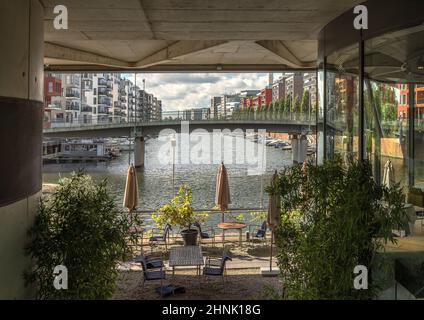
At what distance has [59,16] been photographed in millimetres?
7457

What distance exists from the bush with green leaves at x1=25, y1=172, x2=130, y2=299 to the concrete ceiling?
308 cm

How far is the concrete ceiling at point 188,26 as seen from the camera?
7180mm

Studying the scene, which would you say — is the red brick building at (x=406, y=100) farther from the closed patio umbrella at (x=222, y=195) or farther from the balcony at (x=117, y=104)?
the balcony at (x=117, y=104)

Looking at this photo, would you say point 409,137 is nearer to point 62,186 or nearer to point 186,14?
point 186,14

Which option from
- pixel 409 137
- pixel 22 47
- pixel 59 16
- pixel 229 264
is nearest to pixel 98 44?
pixel 59 16

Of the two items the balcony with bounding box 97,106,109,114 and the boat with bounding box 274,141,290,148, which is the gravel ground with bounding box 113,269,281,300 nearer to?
the boat with bounding box 274,141,290,148

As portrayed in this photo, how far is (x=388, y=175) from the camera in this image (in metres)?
6.28

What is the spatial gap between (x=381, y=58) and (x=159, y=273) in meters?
6.28

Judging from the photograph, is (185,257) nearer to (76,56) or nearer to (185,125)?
(76,56)

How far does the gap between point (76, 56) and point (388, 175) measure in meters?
9.62

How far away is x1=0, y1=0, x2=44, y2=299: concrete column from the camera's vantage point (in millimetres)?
5363

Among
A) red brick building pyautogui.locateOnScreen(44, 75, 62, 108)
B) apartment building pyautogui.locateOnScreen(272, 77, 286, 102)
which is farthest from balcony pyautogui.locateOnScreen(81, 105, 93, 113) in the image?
apartment building pyautogui.locateOnScreen(272, 77, 286, 102)

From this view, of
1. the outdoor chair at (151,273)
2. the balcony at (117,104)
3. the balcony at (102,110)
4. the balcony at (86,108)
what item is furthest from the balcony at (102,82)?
the outdoor chair at (151,273)

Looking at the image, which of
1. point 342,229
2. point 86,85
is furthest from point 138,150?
point 86,85
